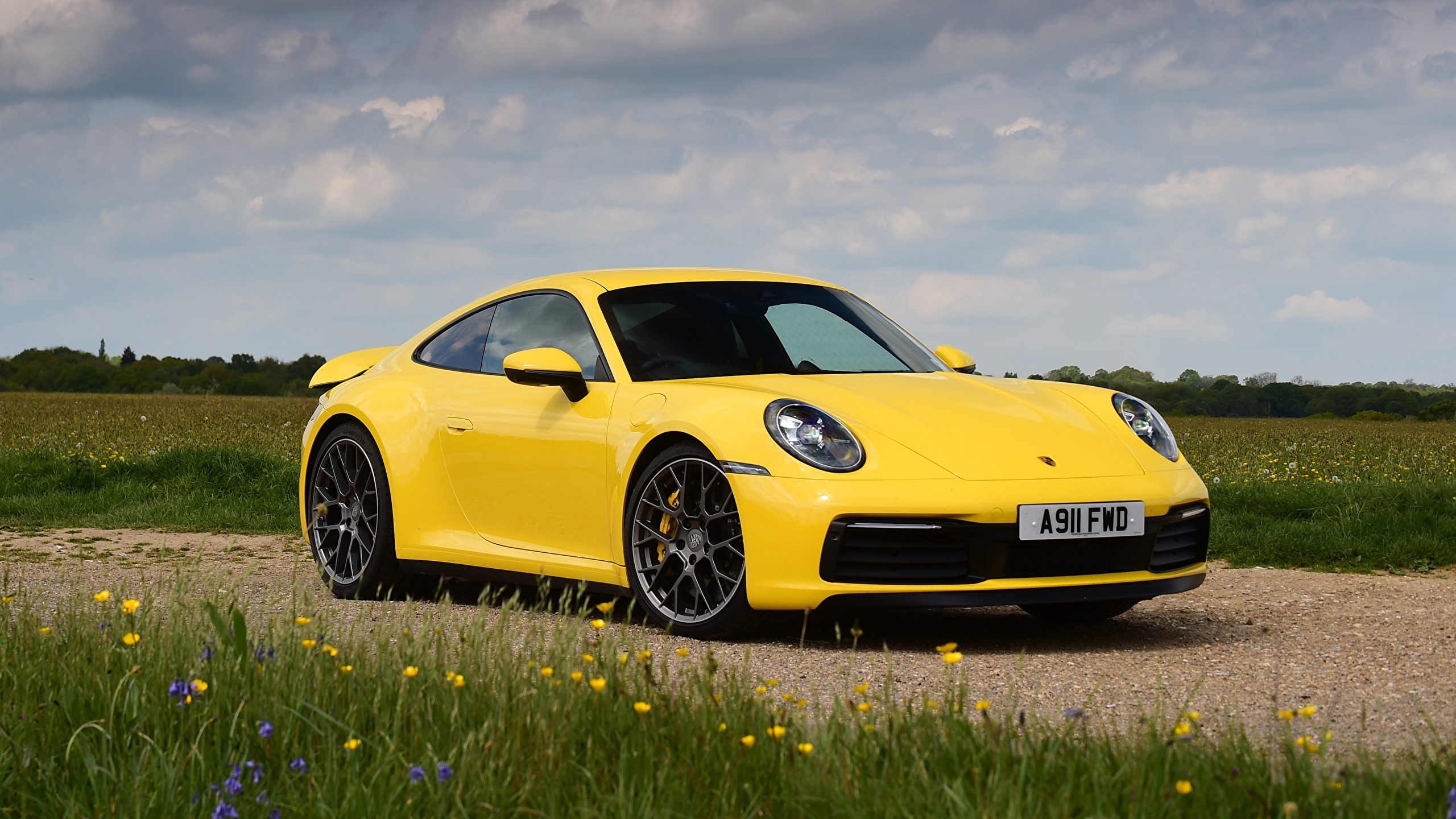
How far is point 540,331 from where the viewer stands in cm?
613

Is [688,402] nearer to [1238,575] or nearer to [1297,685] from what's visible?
[1297,685]

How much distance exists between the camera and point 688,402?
5.11m

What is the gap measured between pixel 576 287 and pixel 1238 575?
3850 millimetres

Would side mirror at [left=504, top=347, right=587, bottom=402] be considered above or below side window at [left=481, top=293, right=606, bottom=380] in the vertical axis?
below

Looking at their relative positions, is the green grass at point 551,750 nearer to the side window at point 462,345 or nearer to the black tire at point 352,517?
the black tire at point 352,517

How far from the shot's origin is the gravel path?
3.92 metres

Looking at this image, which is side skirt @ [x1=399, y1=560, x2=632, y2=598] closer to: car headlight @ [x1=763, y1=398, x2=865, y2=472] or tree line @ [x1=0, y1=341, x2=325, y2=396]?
car headlight @ [x1=763, y1=398, x2=865, y2=472]

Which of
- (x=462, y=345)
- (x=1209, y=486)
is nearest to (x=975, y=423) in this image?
(x=462, y=345)

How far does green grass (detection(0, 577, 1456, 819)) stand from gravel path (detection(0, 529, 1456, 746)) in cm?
23

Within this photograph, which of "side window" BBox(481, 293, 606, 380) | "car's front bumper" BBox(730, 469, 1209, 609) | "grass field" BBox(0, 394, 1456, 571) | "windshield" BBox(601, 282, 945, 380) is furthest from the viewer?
"grass field" BBox(0, 394, 1456, 571)

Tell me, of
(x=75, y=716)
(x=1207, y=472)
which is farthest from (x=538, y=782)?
(x=1207, y=472)

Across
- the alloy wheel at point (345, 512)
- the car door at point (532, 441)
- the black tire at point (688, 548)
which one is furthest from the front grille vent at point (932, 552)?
the alloy wheel at point (345, 512)

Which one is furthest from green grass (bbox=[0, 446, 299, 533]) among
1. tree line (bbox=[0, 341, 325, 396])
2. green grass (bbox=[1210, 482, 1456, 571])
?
tree line (bbox=[0, 341, 325, 396])

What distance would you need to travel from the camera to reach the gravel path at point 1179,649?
12.9 feet
